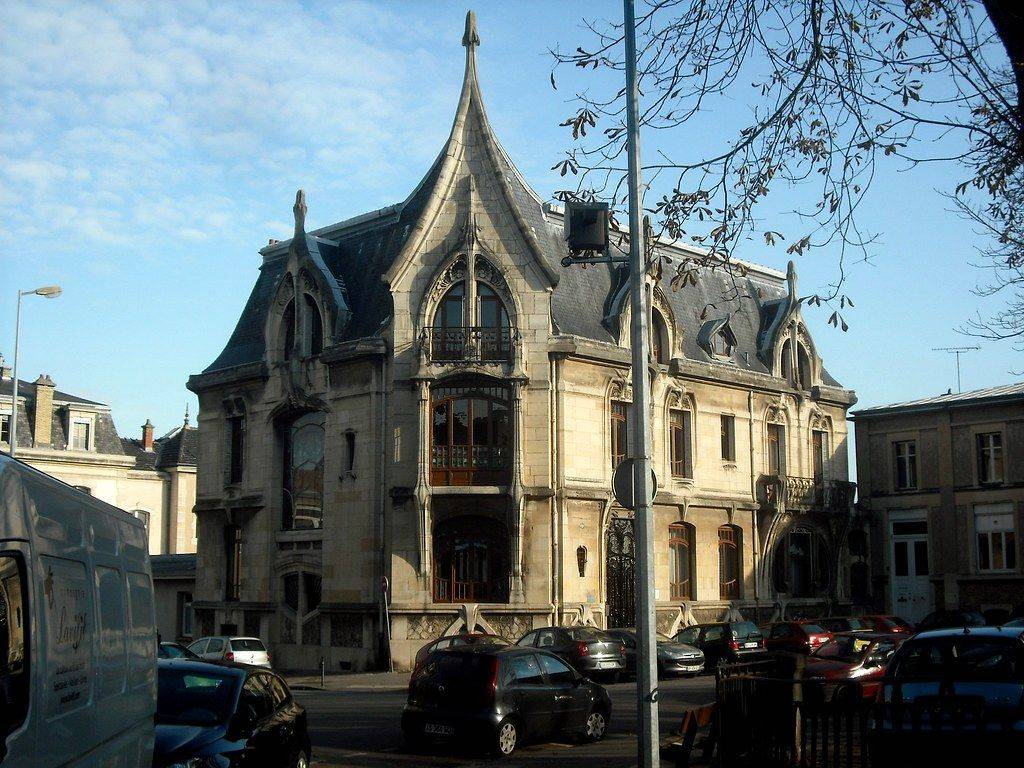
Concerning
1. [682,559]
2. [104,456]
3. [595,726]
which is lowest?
[595,726]

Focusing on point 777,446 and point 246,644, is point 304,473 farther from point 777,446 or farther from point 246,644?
point 777,446

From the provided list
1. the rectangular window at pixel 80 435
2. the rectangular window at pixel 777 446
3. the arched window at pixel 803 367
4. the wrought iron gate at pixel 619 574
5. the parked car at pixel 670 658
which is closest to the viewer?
the parked car at pixel 670 658

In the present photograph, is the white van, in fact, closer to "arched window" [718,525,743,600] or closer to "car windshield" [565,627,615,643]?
"car windshield" [565,627,615,643]

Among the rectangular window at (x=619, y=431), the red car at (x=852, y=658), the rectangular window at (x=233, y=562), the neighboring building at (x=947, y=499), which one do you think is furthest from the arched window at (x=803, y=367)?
the red car at (x=852, y=658)

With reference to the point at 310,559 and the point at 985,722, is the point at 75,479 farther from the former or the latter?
the point at 985,722

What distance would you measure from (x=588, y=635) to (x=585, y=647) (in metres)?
0.70

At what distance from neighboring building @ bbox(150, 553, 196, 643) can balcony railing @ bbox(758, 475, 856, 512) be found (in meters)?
21.1

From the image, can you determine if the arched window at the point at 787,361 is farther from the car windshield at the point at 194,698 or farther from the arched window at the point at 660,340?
the car windshield at the point at 194,698

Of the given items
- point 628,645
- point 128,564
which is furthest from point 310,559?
point 128,564

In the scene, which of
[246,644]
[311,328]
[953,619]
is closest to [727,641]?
[953,619]

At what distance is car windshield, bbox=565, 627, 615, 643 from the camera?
29.3 m

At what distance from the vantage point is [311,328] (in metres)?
39.2

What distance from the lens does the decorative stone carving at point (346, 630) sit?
35375 mm

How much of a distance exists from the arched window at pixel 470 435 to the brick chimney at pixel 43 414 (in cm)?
3264
